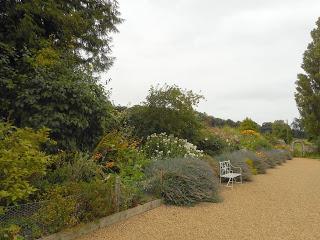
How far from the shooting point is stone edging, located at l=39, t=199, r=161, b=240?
545cm

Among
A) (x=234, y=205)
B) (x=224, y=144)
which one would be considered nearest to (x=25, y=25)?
(x=234, y=205)

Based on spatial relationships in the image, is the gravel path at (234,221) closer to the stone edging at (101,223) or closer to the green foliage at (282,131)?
the stone edging at (101,223)

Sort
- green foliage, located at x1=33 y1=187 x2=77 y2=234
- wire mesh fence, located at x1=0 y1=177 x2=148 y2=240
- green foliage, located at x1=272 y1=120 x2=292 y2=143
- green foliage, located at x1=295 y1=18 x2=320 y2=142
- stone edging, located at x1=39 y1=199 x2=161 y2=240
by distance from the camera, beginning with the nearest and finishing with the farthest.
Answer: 1. wire mesh fence, located at x1=0 y1=177 x2=148 y2=240
2. green foliage, located at x1=33 y1=187 x2=77 y2=234
3. stone edging, located at x1=39 y1=199 x2=161 y2=240
4. green foliage, located at x1=295 y1=18 x2=320 y2=142
5. green foliage, located at x1=272 y1=120 x2=292 y2=143

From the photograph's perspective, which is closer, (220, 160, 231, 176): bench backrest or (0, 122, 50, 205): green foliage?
(0, 122, 50, 205): green foliage

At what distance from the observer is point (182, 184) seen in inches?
336

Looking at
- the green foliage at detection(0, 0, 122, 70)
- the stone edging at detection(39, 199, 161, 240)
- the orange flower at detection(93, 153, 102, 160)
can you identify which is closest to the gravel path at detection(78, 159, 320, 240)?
the stone edging at detection(39, 199, 161, 240)

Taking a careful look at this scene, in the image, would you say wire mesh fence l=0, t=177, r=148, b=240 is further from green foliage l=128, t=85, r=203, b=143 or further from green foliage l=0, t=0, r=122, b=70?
green foliage l=128, t=85, r=203, b=143

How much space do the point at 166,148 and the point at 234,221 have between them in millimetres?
5435

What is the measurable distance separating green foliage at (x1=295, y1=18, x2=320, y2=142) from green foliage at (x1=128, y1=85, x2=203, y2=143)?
57.0 feet

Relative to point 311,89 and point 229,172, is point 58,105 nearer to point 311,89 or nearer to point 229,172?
point 229,172

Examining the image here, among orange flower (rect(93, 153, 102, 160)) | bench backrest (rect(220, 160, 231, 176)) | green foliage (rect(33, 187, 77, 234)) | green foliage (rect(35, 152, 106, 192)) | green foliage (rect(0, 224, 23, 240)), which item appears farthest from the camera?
bench backrest (rect(220, 160, 231, 176))

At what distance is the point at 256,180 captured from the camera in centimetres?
1277

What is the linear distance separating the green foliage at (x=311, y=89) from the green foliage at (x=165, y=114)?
1738 cm

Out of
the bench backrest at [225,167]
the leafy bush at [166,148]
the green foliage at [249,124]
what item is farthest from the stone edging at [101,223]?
the green foliage at [249,124]
